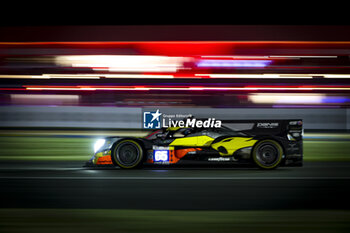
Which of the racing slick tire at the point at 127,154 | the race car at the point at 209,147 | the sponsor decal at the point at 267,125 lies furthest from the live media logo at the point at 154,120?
the sponsor decal at the point at 267,125

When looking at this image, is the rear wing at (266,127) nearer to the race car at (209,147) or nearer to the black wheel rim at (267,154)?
the race car at (209,147)

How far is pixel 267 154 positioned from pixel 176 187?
2949mm

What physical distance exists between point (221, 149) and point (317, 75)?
613cm

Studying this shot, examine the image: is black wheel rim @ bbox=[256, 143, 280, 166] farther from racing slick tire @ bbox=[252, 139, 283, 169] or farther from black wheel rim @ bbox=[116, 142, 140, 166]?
black wheel rim @ bbox=[116, 142, 140, 166]

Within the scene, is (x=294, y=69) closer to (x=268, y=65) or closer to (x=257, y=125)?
(x=268, y=65)

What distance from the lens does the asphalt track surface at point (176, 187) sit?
206 inches

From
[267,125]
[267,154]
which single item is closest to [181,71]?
[267,125]

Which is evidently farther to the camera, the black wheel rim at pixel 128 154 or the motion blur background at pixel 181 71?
the motion blur background at pixel 181 71

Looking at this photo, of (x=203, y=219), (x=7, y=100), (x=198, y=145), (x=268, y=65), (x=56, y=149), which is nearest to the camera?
(x=203, y=219)

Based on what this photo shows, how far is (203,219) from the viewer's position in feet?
13.8

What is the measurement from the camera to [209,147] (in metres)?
8.59

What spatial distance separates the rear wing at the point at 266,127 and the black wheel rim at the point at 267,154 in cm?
29

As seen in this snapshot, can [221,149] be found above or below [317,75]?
below
